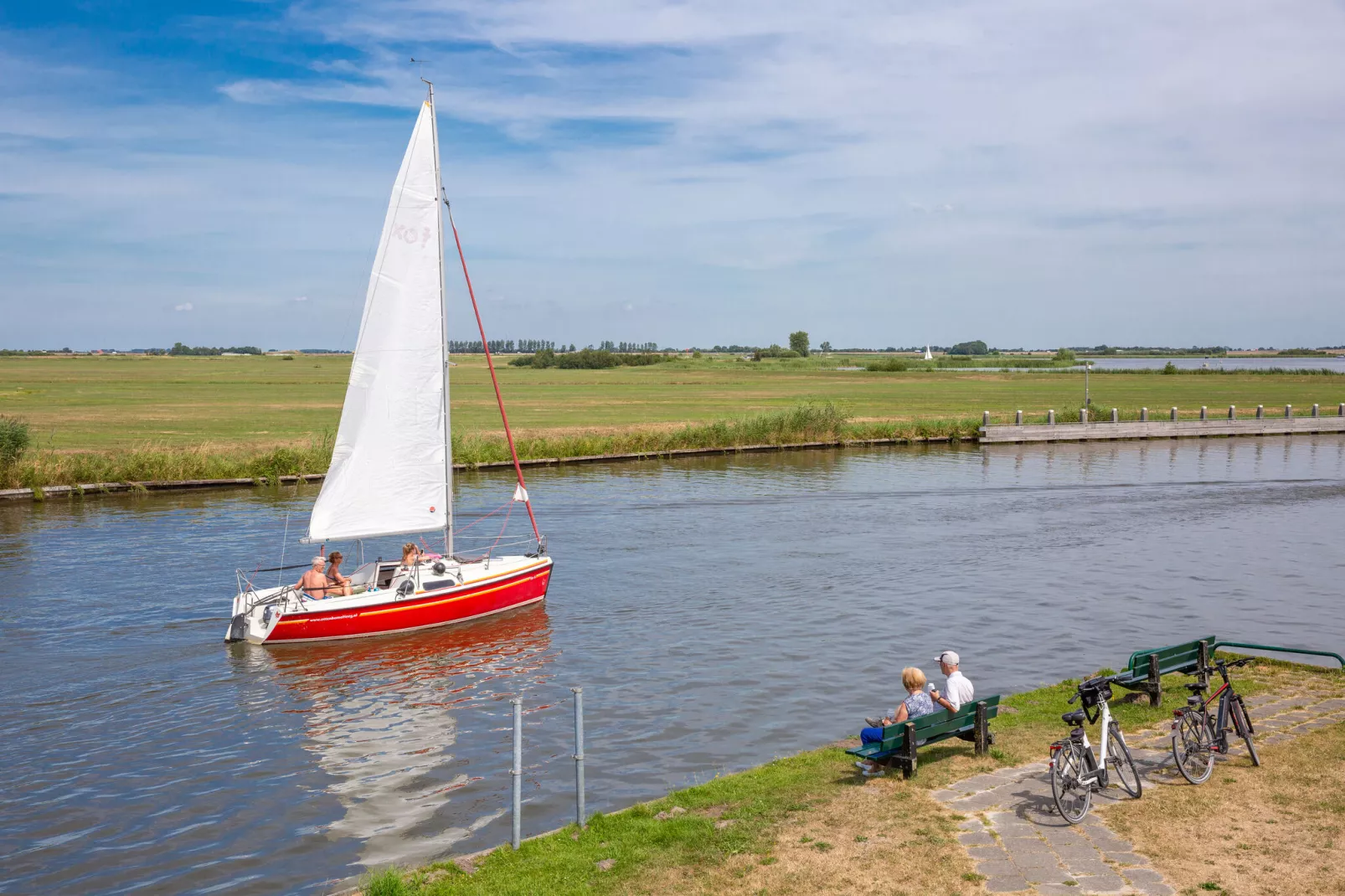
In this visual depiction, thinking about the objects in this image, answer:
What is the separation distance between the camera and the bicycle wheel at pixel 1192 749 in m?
13.4

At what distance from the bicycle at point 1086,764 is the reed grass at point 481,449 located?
45288 millimetres

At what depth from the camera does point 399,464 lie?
26.3 meters

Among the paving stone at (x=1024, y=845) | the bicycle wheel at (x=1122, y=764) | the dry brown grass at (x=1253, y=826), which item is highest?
the bicycle wheel at (x=1122, y=764)

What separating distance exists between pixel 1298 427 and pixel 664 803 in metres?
82.3

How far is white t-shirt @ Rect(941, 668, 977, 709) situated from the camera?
15.2m

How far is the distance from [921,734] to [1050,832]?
8.08 feet

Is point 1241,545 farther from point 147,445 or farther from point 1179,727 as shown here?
point 147,445

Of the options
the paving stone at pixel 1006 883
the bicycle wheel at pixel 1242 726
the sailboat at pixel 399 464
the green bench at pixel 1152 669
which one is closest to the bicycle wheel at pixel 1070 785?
the paving stone at pixel 1006 883

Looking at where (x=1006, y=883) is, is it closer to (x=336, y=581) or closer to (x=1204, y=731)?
(x=1204, y=731)

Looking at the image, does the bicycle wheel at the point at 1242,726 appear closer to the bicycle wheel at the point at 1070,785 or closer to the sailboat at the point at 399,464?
the bicycle wheel at the point at 1070,785

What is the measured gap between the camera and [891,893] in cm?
1062

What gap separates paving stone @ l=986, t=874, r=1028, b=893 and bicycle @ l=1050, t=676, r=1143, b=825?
5.07 feet

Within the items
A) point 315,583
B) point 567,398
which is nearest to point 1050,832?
point 315,583

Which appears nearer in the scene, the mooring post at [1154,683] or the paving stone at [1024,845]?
the paving stone at [1024,845]
